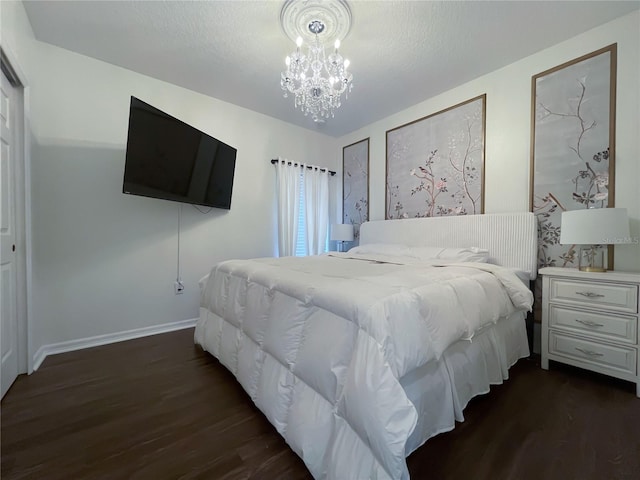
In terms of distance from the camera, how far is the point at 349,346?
3.37 ft

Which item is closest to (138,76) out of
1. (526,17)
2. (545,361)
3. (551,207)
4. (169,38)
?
(169,38)

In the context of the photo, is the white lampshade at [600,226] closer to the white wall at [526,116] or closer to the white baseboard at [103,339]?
the white wall at [526,116]

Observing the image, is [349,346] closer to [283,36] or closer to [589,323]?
[589,323]

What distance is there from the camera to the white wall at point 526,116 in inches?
74.3

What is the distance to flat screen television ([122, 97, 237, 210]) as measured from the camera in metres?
2.15

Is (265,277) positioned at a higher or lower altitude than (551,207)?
lower

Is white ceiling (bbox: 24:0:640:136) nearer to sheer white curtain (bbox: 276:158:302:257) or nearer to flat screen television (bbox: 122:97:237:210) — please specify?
flat screen television (bbox: 122:97:237:210)

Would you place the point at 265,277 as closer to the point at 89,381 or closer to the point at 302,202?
the point at 89,381

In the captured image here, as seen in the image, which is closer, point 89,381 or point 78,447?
point 78,447

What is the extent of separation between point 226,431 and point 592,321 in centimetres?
246

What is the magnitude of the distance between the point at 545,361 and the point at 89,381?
335cm

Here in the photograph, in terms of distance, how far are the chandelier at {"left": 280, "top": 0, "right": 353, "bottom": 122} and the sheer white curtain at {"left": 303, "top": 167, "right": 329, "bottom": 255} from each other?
5.36 ft

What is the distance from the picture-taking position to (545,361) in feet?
6.56

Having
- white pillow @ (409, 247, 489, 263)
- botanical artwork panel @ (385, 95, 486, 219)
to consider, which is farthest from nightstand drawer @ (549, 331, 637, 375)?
botanical artwork panel @ (385, 95, 486, 219)
